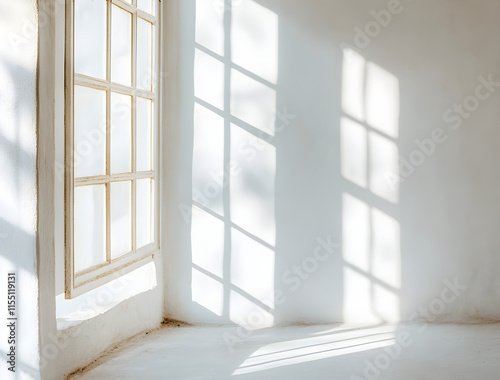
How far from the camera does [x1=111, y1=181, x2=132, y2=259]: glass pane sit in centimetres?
329

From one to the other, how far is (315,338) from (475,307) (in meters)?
1.02

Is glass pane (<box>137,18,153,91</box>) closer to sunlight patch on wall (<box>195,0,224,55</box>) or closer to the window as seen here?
the window

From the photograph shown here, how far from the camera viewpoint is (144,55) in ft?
11.8

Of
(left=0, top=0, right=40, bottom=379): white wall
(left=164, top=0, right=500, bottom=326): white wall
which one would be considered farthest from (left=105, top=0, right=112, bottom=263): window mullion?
(left=164, top=0, right=500, bottom=326): white wall

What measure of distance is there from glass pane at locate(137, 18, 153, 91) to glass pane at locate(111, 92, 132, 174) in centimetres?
31

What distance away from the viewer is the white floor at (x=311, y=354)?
2.79m

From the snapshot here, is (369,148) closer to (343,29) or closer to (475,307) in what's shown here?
(343,29)

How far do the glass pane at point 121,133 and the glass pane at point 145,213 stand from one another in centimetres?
24

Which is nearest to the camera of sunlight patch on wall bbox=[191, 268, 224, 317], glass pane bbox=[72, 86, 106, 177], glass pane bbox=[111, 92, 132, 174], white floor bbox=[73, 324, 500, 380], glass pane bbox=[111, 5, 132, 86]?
white floor bbox=[73, 324, 500, 380]

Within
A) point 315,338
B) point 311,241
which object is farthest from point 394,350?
point 311,241

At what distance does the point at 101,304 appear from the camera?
3201mm

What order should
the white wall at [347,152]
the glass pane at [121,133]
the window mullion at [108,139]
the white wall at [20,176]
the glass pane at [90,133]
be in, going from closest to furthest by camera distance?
1. the white wall at [20,176]
2. the window mullion at [108,139]
3. the glass pane at [90,133]
4. the glass pane at [121,133]
5. the white wall at [347,152]

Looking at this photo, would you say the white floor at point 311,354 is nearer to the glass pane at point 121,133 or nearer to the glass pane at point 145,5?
the glass pane at point 121,133

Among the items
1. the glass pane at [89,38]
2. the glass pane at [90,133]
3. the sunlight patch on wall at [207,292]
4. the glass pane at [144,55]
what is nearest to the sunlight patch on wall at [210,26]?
the glass pane at [144,55]
